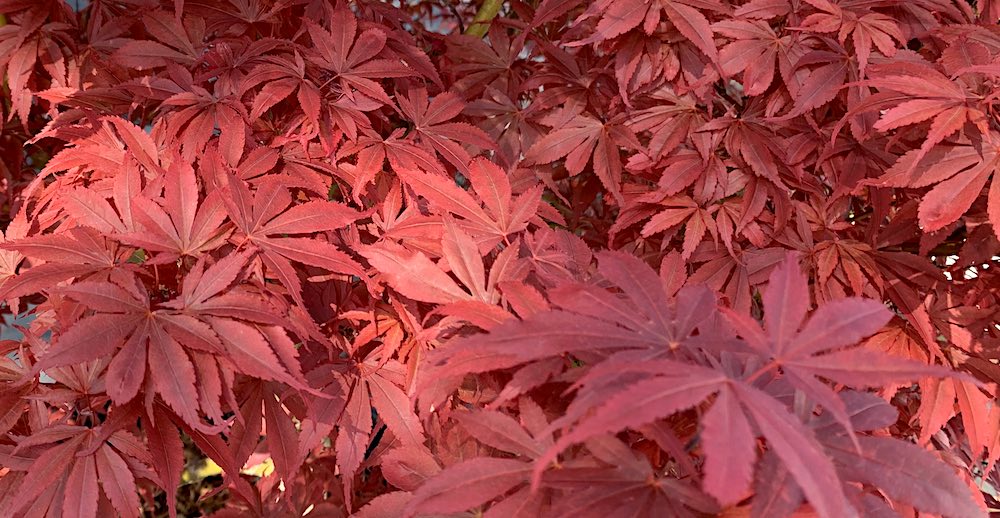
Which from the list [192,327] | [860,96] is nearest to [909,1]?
[860,96]

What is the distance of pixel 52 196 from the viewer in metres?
1.04

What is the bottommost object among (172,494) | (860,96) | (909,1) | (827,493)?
(172,494)

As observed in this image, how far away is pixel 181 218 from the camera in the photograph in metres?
0.80

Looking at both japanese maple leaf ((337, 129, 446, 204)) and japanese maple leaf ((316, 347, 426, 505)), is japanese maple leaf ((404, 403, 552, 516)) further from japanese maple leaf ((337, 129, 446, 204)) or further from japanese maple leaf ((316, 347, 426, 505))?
japanese maple leaf ((337, 129, 446, 204))

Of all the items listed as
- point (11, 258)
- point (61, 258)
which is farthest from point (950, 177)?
point (11, 258)

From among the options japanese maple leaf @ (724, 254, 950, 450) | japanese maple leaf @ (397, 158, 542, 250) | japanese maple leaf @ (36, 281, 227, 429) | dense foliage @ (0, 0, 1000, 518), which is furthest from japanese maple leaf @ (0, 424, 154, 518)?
japanese maple leaf @ (724, 254, 950, 450)

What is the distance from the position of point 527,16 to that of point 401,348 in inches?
31.3

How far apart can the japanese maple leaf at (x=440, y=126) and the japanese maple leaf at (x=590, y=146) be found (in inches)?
5.4

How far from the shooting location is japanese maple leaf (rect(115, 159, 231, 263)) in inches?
31.1

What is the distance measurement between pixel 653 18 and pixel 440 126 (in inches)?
15.0

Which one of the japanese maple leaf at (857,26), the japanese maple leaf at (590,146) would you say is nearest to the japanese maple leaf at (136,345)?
the japanese maple leaf at (590,146)

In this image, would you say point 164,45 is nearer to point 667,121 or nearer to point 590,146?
point 590,146

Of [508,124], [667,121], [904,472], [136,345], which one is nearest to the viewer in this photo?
[904,472]

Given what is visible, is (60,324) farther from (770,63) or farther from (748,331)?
(770,63)
